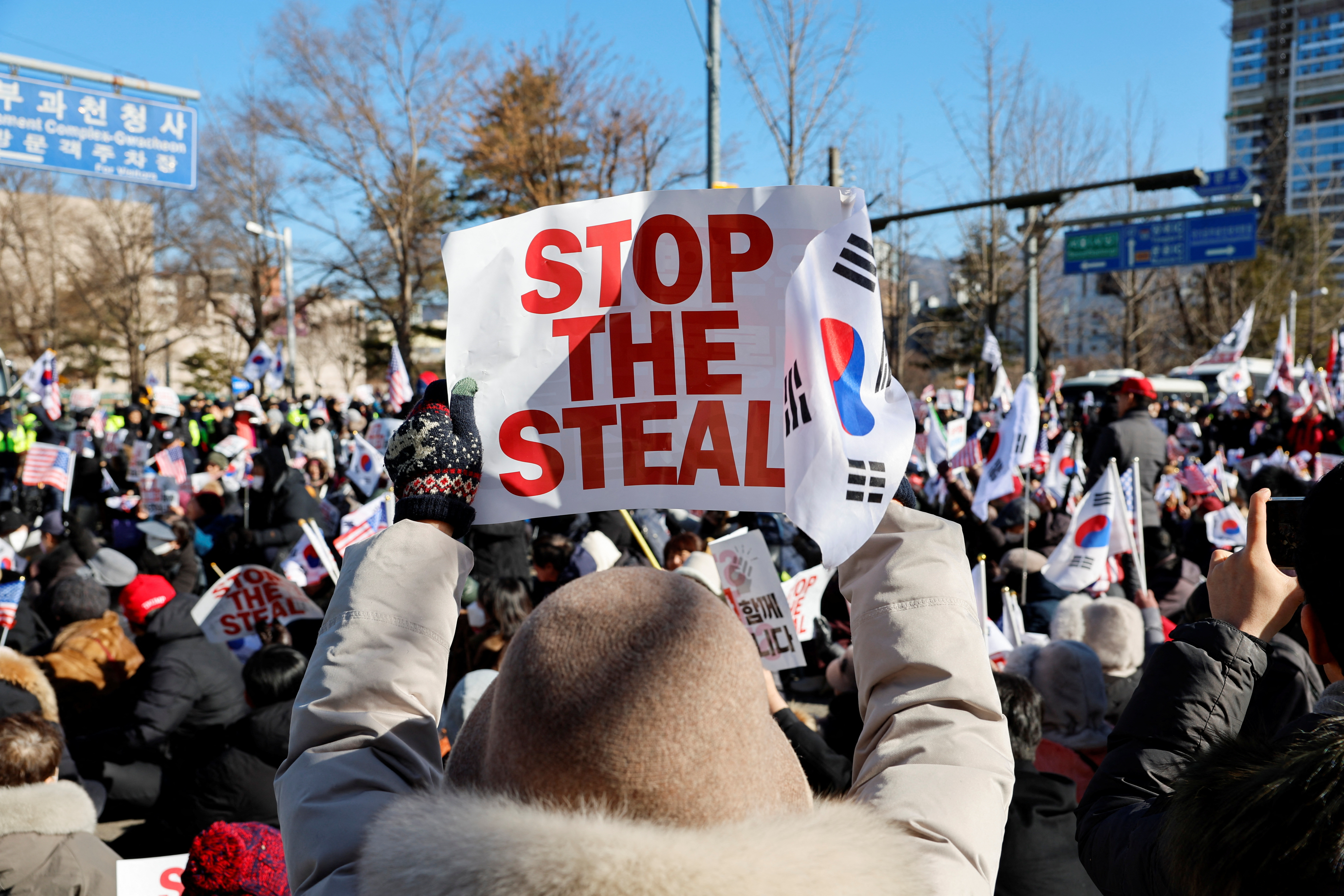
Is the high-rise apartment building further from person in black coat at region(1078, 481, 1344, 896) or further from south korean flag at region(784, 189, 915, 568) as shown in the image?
south korean flag at region(784, 189, 915, 568)

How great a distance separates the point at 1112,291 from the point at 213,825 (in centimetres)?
3663

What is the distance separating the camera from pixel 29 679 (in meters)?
4.34

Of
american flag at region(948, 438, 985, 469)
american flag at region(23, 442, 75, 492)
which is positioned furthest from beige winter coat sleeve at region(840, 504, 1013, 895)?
american flag at region(23, 442, 75, 492)

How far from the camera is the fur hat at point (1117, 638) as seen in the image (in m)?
3.84

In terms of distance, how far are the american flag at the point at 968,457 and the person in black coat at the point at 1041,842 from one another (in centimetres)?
801

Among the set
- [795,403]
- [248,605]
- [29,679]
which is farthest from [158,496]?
[795,403]

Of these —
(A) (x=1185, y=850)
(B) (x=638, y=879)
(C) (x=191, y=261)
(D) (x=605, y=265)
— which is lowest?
(A) (x=1185, y=850)

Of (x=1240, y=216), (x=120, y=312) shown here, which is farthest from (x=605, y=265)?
(x=120, y=312)

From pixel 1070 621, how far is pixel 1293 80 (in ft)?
327

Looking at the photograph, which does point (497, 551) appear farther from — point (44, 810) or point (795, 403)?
point (795, 403)

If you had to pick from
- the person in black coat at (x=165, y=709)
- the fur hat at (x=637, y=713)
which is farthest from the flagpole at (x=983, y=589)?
the person in black coat at (x=165, y=709)

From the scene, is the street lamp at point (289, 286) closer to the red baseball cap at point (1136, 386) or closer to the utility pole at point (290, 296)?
the utility pole at point (290, 296)

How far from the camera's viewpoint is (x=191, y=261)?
38406 millimetres

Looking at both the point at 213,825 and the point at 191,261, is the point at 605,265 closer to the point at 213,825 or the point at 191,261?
the point at 213,825
